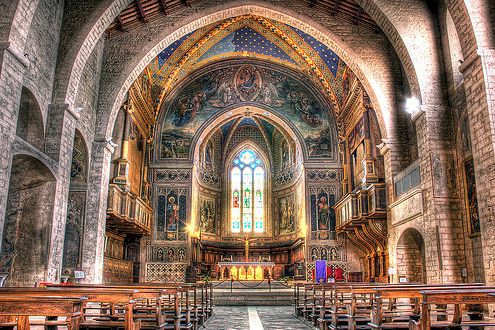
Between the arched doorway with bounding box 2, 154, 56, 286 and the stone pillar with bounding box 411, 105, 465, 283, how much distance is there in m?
9.93

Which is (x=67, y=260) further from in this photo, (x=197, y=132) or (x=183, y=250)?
(x=197, y=132)

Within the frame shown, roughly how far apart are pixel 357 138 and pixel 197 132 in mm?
8673

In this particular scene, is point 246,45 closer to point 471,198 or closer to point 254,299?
point 254,299

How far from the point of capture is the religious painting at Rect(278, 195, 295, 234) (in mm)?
27031

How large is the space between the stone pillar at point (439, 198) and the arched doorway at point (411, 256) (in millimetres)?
2249

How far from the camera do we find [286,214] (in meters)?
27.7

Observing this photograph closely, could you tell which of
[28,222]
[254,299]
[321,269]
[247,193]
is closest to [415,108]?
[254,299]

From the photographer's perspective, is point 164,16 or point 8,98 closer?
point 8,98

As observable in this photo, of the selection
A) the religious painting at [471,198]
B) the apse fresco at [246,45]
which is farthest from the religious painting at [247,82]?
the religious painting at [471,198]

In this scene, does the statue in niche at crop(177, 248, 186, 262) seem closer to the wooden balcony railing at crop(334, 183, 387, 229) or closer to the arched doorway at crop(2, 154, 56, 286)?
the wooden balcony railing at crop(334, 183, 387, 229)

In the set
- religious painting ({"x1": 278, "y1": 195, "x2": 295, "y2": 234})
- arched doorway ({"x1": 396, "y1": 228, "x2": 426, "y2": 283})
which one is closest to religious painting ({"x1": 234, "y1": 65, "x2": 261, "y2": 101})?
religious painting ({"x1": 278, "y1": 195, "x2": 295, "y2": 234})

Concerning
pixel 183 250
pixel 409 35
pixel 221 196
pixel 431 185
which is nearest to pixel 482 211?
pixel 431 185

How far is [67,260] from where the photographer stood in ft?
47.0

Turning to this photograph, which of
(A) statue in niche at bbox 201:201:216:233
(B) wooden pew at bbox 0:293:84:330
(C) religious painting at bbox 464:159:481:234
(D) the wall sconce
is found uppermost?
(D) the wall sconce
